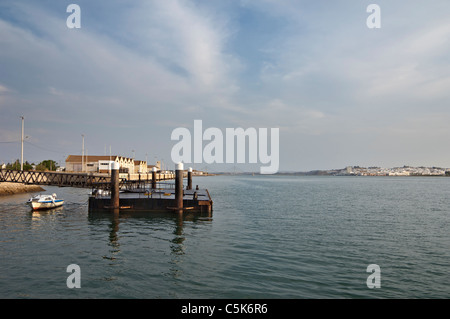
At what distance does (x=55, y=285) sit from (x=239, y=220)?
68.7 ft

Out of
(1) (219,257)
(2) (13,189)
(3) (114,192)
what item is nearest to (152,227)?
(3) (114,192)

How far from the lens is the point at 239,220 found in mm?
32000

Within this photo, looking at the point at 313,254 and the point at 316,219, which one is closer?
the point at 313,254

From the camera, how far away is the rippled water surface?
42.4 ft

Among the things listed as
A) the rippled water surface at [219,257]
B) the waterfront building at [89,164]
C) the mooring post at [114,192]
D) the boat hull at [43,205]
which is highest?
the waterfront building at [89,164]

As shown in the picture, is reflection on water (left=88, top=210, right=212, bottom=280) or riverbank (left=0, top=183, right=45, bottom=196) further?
riverbank (left=0, top=183, right=45, bottom=196)

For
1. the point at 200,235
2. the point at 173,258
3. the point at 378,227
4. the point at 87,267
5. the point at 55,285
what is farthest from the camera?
the point at 378,227

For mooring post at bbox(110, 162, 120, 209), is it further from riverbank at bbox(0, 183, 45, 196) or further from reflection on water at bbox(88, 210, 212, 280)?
riverbank at bbox(0, 183, 45, 196)

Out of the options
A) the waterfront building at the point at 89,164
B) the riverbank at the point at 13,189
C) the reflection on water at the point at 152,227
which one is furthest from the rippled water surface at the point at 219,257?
the waterfront building at the point at 89,164

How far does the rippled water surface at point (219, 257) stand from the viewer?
12930 millimetres

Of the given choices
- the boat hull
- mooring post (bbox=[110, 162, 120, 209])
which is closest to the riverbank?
the boat hull

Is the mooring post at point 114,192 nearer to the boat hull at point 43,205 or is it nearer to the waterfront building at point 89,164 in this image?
the boat hull at point 43,205
